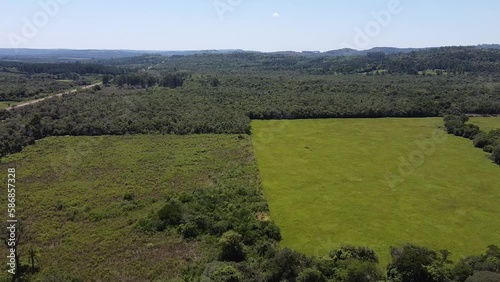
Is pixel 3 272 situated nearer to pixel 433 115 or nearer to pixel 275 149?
pixel 275 149

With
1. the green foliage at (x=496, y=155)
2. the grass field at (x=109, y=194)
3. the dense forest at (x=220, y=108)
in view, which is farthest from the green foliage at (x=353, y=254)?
the dense forest at (x=220, y=108)

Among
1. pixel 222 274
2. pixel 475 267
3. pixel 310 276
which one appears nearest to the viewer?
pixel 310 276

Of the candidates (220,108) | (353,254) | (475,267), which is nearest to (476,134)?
(475,267)

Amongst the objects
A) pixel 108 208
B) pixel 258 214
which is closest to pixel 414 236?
pixel 258 214

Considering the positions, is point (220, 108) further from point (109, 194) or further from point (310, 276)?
point (310, 276)

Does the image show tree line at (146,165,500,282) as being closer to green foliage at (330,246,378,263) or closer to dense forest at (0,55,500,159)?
green foliage at (330,246,378,263)

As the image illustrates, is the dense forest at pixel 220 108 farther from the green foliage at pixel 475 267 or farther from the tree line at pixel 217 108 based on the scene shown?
the green foliage at pixel 475 267

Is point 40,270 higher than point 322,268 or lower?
lower
